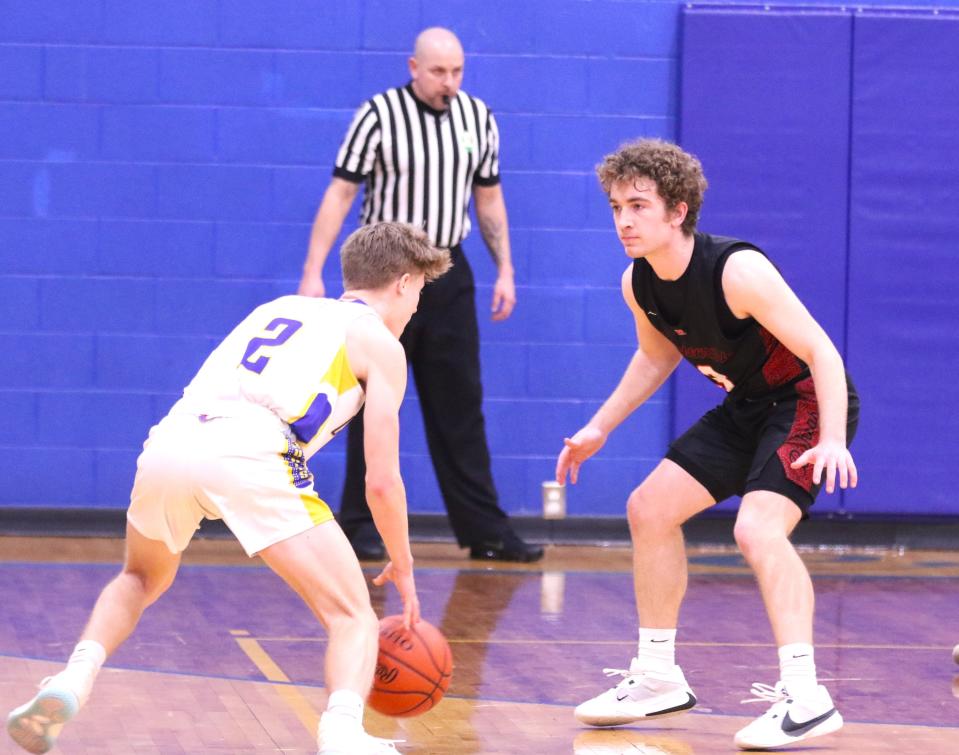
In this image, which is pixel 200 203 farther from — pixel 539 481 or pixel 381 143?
pixel 539 481

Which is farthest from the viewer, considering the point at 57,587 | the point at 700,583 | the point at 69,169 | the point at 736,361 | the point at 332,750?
the point at 69,169

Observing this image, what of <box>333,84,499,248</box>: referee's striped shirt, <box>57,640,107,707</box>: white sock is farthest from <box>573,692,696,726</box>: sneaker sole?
<box>333,84,499,248</box>: referee's striped shirt

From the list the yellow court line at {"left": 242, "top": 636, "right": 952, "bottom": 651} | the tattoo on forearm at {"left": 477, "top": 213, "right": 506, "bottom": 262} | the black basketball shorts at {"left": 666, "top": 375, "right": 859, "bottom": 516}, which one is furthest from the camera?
the tattoo on forearm at {"left": 477, "top": 213, "right": 506, "bottom": 262}

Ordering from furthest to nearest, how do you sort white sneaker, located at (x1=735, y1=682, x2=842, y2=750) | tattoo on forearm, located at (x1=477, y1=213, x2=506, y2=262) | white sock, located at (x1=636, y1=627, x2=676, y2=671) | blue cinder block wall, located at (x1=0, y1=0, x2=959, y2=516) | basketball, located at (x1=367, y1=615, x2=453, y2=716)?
1. blue cinder block wall, located at (x1=0, y1=0, x2=959, y2=516)
2. tattoo on forearm, located at (x1=477, y1=213, x2=506, y2=262)
3. white sock, located at (x1=636, y1=627, x2=676, y2=671)
4. white sneaker, located at (x1=735, y1=682, x2=842, y2=750)
5. basketball, located at (x1=367, y1=615, x2=453, y2=716)

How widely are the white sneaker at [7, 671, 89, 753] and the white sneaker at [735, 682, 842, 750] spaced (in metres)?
1.60

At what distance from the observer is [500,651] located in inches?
211

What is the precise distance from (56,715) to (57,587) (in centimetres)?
289

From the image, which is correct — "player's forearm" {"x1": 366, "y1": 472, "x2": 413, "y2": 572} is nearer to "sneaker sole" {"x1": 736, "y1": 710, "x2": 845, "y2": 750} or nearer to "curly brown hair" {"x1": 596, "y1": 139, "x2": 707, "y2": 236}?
"sneaker sole" {"x1": 736, "y1": 710, "x2": 845, "y2": 750}

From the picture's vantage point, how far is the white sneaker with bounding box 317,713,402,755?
347 cm

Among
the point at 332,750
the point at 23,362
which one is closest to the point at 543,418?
the point at 23,362

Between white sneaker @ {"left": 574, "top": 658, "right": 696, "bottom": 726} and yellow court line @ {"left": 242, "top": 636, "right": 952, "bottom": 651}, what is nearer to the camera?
white sneaker @ {"left": 574, "top": 658, "right": 696, "bottom": 726}

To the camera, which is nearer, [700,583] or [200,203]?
[700,583]

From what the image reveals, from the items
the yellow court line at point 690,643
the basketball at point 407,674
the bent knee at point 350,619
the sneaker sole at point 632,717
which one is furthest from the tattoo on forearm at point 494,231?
the bent knee at point 350,619

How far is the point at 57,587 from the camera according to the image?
638 cm
